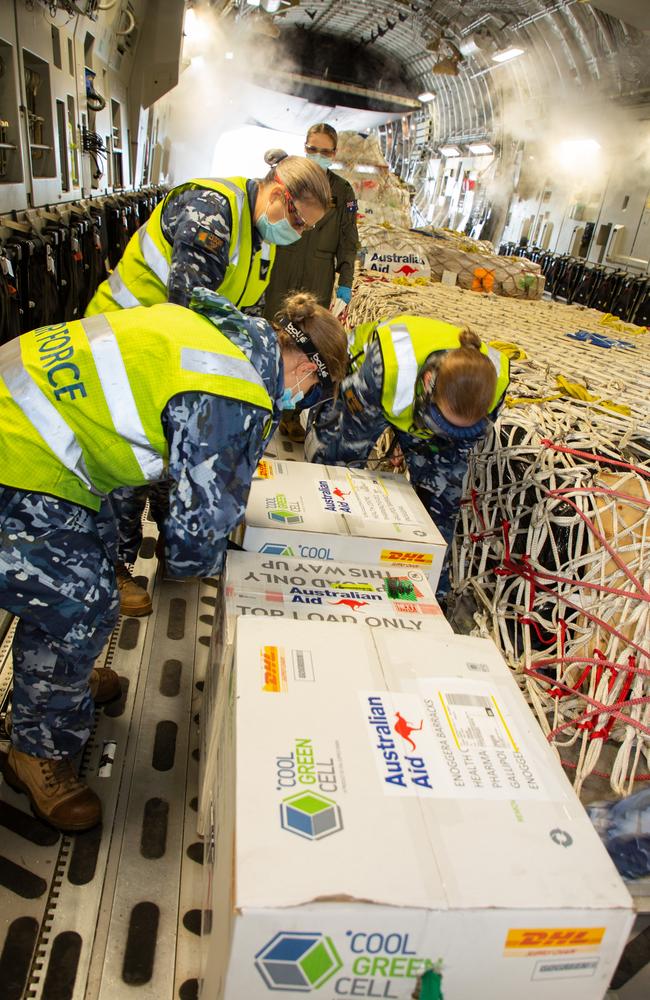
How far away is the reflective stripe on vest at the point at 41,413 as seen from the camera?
4.25 ft

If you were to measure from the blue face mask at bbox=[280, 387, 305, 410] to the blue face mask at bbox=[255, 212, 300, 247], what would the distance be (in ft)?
2.44

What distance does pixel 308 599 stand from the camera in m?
1.63

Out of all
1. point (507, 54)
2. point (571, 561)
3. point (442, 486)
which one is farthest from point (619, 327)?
point (507, 54)

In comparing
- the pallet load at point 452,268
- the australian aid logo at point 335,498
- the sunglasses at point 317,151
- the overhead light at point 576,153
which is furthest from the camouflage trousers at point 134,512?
the overhead light at point 576,153

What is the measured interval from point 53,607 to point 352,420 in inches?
53.0

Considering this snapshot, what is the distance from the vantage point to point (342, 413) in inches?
99.2

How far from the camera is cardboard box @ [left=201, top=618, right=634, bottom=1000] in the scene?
0.85 m

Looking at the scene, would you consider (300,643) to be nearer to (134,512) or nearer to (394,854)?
(394,854)

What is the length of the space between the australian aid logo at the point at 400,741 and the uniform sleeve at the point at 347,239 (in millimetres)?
3563

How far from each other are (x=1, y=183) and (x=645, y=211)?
893 centimetres

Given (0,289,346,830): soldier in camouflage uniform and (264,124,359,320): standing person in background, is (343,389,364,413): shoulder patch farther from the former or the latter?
(264,124,359,320): standing person in background

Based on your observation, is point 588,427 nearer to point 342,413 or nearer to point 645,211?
point 342,413

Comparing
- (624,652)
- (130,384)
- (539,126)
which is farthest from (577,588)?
(539,126)

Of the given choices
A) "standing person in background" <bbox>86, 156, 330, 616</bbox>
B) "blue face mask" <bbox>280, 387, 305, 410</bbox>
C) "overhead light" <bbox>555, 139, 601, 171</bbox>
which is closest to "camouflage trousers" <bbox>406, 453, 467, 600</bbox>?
"standing person in background" <bbox>86, 156, 330, 616</bbox>
